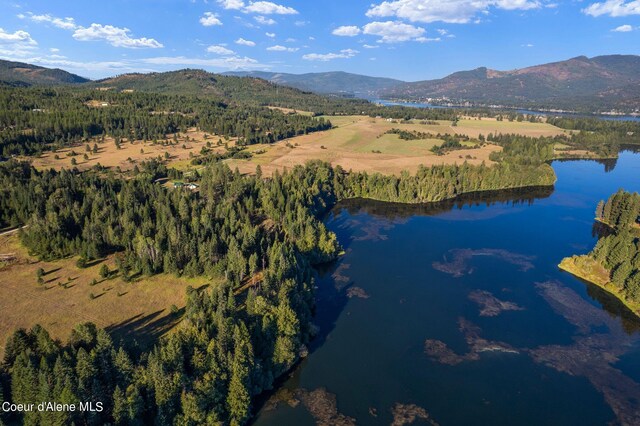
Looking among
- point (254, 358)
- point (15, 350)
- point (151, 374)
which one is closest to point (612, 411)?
point (254, 358)

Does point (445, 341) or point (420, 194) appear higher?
point (420, 194)

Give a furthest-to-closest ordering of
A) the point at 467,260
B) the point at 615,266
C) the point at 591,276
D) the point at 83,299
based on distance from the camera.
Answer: the point at 467,260, the point at 591,276, the point at 615,266, the point at 83,299

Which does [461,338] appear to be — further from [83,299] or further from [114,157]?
[114,157]

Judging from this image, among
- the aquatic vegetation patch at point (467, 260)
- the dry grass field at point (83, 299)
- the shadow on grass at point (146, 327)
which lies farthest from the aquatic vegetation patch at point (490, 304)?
the shadow on grass at point (146, 327)

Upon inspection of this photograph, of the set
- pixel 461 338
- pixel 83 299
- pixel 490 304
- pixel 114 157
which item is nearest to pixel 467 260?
pixel 490 304

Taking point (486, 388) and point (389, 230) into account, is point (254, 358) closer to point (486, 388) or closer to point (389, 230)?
point (486, 388)

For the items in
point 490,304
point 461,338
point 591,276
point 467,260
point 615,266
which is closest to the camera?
point 461,338
